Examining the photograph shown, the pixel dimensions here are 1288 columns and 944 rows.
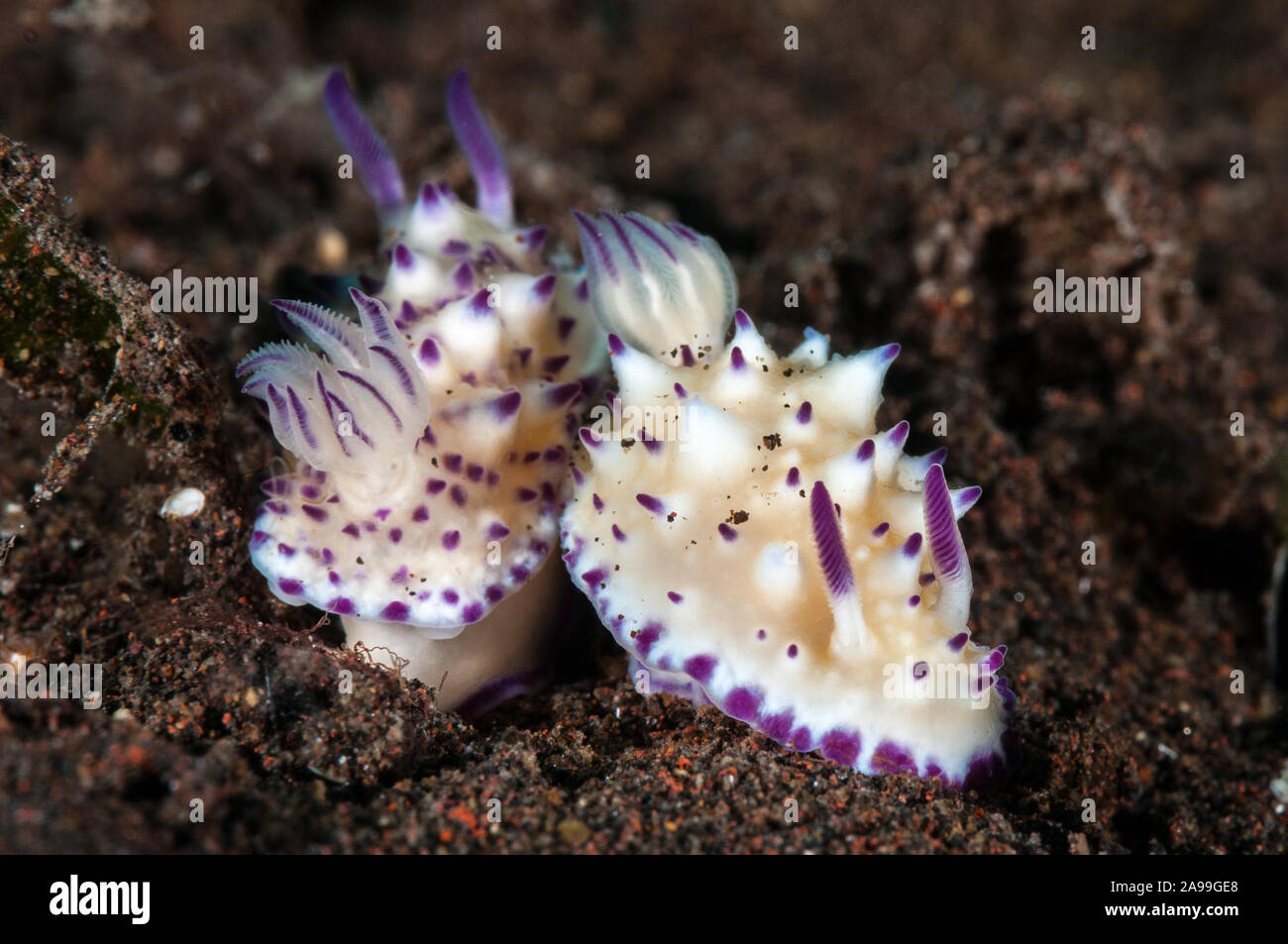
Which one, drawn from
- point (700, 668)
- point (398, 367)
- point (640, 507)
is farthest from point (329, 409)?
point (700, 668)

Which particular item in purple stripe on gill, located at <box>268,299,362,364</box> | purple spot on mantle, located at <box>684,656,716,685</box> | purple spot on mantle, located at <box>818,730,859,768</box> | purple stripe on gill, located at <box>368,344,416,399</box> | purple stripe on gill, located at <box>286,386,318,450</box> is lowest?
purple spot on mantle, located at <box>818,730,859,768</box>

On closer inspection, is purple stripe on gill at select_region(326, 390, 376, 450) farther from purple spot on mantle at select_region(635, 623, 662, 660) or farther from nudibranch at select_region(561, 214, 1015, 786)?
purple spot on mantle at select_region(635, 623, 662, 660)

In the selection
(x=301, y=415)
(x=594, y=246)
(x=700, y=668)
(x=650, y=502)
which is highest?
(x=594, y=246)

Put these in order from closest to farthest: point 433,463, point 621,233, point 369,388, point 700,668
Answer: point 700,668 → point 369,388 → point 433,463 → point 621,233

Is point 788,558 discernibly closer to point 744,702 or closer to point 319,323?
point 744,702

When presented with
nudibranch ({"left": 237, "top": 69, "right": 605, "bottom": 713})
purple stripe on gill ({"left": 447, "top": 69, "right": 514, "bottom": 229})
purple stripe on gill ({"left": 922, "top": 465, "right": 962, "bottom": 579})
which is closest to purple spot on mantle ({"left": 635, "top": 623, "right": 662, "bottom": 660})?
nudibranch ({"left": 237, "top": 69, "right": 605, "bottom": 713})

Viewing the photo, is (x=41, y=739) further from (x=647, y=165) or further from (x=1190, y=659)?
(x=647, y=165)

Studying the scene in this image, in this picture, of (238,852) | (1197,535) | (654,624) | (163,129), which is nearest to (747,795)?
(654,624)

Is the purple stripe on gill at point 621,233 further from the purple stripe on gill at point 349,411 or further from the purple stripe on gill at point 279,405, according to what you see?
the purple stripe on gill at point 279,405
